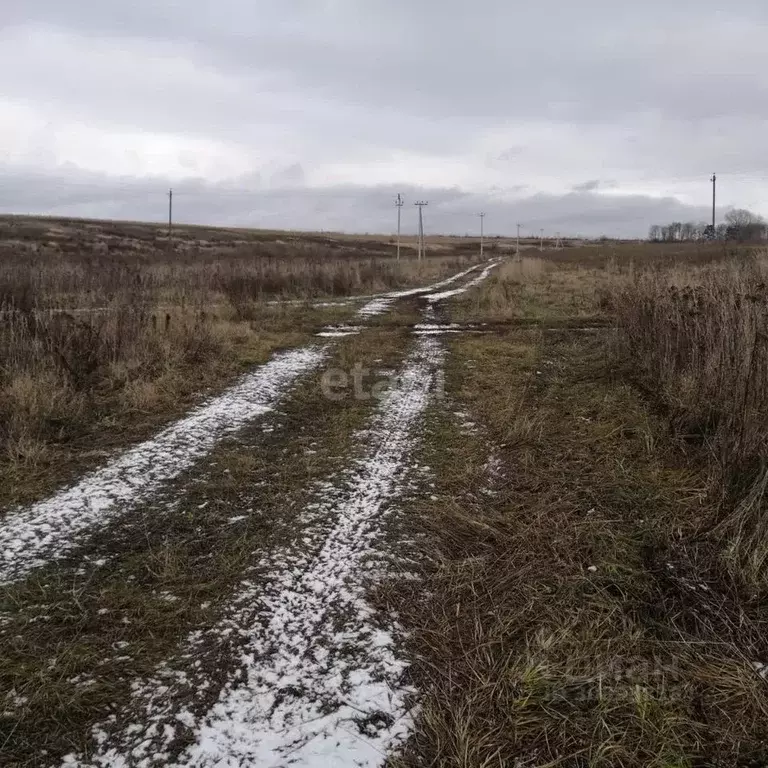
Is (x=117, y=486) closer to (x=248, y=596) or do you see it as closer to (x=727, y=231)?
(x=248, y=596)

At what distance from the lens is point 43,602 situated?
2520 millimetres

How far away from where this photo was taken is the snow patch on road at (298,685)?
180 cm

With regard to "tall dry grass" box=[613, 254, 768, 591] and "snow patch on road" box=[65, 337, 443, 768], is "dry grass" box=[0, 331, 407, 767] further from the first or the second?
"tall dry grass" box=[613, 254, 768, 591]

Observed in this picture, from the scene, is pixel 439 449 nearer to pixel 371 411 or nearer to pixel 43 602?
pixel 371 411

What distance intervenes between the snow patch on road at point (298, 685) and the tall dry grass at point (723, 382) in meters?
1.78

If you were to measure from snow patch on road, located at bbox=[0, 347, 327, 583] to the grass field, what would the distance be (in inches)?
0.9

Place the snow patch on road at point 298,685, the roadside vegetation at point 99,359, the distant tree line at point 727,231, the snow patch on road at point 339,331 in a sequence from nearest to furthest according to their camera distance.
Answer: the snow patch on road at point 298,685, the roadside vegetation at point 99,359, the snow patch on road at point 339,331, the distant tree line at point 727,231

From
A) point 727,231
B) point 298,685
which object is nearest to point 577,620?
point 298,685

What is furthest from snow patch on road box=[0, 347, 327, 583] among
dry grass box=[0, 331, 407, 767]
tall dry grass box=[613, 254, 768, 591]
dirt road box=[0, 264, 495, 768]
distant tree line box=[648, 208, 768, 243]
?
distant tree line box=[648, 208, 768, 243]

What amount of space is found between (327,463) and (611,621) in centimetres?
238

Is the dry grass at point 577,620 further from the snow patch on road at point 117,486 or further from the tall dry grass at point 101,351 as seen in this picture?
the tall dry grass at point 101,351

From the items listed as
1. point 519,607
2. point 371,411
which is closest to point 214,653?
point 519,607

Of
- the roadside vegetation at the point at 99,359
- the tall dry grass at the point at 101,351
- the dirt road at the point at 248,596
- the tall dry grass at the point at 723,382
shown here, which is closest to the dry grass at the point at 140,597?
the dirt road at the point at 248,596

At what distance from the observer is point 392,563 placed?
2877 mm
